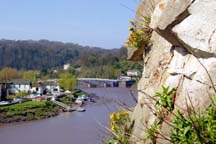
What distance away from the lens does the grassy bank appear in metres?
26.8

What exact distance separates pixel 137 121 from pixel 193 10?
0.78 metres

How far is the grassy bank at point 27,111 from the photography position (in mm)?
26828

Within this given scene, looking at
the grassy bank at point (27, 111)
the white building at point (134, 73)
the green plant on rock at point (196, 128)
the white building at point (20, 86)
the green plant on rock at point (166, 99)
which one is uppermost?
the white building at point (134, 73)

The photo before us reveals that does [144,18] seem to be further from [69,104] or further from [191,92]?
[69,104]

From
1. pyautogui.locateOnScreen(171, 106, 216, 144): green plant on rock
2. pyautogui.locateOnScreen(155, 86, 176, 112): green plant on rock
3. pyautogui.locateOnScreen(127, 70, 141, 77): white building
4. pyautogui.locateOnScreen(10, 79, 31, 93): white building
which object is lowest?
pyautogui.locateOnScreen(10, 79, 31, 93): white building

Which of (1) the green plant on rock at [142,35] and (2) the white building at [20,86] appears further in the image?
(2) the white building at [20,86]

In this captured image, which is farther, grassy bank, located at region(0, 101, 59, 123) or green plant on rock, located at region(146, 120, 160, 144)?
grassy bank, located at region(0, 101, 59, 123)

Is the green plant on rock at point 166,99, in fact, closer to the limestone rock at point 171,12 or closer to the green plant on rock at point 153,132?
the green plant on rock at point 153,132

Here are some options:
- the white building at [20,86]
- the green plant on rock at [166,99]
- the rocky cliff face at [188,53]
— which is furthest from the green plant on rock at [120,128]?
the white building at [20,86]

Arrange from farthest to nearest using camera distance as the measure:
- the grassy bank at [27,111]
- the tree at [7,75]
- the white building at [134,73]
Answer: the tree at [7,75] < the grassy bank at [27,111] < the white building at [134,73]

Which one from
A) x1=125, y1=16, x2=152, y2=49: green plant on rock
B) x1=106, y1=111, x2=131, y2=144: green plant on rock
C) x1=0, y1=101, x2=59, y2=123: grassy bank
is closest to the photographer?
x1=106, y1=111, x2=131, y2=144: green plant on rock

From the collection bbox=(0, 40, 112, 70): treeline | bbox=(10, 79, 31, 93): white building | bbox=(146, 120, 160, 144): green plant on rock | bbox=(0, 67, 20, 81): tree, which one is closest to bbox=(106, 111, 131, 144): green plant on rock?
bbox=(146, 120, 160, 144): green plant on rock

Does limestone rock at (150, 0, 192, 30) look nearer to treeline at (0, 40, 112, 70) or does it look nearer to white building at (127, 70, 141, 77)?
white building at (127, 70, 141, 77)

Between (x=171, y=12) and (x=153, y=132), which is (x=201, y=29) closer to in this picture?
(x=171, y=12)
